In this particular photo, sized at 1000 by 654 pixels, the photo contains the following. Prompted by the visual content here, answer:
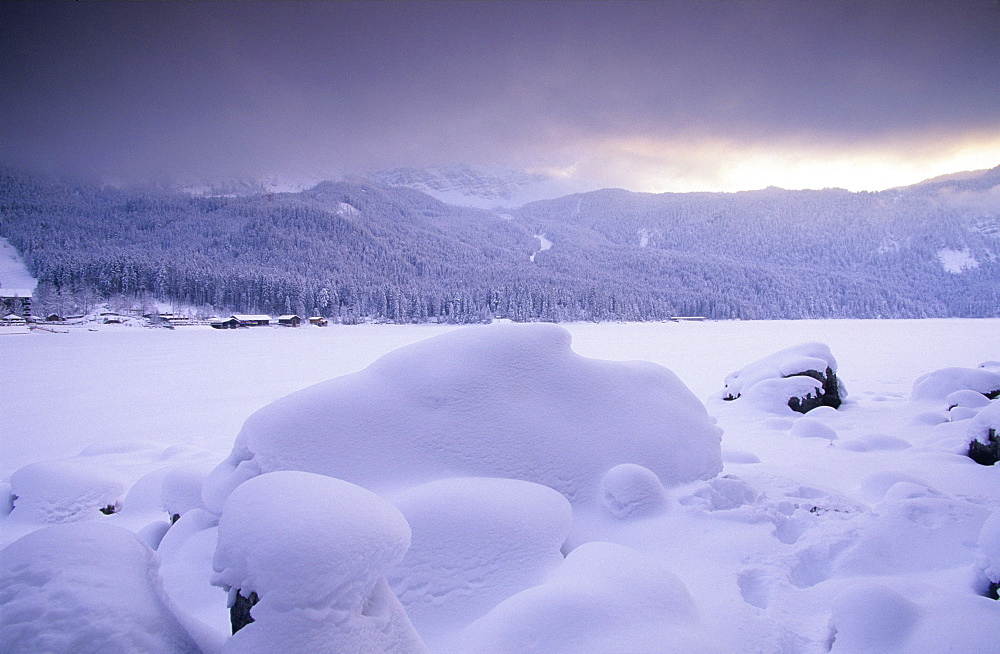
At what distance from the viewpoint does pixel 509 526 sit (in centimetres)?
357

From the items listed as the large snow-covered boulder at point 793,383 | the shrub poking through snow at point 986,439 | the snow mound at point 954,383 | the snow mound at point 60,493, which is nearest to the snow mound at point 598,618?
the snow mound at point 60,493

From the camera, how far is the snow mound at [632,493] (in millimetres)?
4355

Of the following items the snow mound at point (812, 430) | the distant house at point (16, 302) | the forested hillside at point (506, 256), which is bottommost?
the snow mound at point (812, 430)

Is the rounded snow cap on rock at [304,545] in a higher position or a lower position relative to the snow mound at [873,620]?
higher

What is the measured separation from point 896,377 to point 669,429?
49.0 ft

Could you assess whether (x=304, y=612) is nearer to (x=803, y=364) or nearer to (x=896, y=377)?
(x=803, y=364)

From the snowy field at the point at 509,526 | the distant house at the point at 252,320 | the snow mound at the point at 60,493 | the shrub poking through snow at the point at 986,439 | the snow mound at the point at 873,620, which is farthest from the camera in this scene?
the distant house at the point at 252,320

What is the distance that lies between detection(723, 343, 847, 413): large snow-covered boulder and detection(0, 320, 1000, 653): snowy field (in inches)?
83.7

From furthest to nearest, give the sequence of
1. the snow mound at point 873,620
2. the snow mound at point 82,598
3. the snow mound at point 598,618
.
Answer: the snow mound at point 873,620
the snow mound at point 598,618
the snow mound at point 82,598

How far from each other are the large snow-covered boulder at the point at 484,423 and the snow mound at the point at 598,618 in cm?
155

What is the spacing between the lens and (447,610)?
3115 mm

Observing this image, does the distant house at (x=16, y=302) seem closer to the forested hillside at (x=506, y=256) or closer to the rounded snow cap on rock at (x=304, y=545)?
the forested hillside at (x=506, y=256)

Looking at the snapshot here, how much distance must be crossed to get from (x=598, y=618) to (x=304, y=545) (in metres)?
1.83

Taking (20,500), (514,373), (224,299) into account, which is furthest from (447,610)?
(224,299)
